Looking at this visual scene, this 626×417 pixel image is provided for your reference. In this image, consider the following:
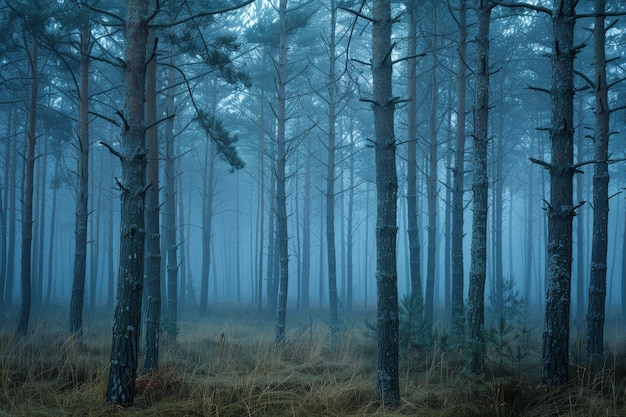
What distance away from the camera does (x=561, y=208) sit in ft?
18.9

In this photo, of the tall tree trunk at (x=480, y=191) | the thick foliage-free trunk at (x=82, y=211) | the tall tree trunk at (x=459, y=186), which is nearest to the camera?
the tall tree trunk at (x=480, y=191)

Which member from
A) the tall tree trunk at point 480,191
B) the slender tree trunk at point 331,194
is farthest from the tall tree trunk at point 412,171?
the tall tree trunk at point 480,191

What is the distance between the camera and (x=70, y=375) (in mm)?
6375

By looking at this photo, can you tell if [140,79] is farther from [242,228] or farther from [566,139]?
[242,228]

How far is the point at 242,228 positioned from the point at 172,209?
139 ft

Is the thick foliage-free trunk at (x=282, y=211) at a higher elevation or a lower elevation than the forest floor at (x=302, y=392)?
higher

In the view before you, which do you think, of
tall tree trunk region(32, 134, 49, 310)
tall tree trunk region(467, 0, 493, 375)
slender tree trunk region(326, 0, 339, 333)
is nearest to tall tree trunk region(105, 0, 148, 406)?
tall tree trunk region(467, 0, 493, 375)

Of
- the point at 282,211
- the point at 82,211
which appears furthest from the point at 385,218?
the point at 82,211

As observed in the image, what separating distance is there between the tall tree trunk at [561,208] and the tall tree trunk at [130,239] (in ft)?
15.3

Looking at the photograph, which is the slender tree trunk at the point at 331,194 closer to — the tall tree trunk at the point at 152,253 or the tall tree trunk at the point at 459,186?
the tall tree trunk at the point at 459,186

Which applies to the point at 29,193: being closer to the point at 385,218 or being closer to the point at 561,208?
the point at 385,218

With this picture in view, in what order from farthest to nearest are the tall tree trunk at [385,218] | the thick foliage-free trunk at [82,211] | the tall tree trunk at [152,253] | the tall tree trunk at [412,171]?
the tall tree trunk at [412,171] → the thick foliage-free trunk at [82,211] → the tall tree trunk at [152,253] → the tall tree trunk at [385,218]

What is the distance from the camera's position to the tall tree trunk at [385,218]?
5.33 metres

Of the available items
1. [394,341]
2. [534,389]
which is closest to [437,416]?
[394,341]
